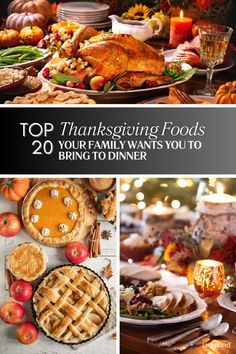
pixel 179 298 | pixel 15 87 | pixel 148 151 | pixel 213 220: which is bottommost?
pixel 179 298

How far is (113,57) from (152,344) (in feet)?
3.01

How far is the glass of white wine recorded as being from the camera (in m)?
2.89

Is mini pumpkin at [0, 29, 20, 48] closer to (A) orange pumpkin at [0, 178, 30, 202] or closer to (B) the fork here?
(A) orange pumpkin at [0, 178, 30, 202]

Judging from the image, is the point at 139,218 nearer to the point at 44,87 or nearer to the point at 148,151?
the point at 148,151

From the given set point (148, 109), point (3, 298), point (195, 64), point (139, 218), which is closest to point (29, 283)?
point (3, 298)

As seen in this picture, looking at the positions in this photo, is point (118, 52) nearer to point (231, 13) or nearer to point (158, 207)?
point (231, 13)

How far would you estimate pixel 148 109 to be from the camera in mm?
2871

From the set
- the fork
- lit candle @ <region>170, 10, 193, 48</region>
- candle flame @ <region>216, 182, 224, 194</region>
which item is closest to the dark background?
lit candle @ <region>170, 10, 193, 48</region>

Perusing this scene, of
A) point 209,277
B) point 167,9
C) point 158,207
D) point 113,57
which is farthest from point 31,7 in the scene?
point 209,277

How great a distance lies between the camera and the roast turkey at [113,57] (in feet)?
9.48

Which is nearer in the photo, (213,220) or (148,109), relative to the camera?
(148,109)

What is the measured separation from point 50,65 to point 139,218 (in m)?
0.65

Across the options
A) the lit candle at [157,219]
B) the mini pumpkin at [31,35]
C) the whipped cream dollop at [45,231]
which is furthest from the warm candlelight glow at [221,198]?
the mini pumpkin at [31,35]

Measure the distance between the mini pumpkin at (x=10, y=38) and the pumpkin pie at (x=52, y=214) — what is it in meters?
0.46
